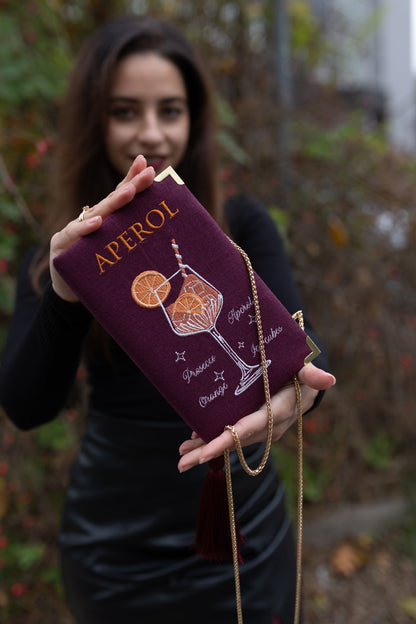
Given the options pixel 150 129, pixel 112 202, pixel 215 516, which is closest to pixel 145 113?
pixel 150 129

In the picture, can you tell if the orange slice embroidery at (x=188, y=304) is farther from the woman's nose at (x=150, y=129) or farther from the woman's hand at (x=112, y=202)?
the woman's nose at (x=150, y=129)

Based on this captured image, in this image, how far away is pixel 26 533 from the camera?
209cm

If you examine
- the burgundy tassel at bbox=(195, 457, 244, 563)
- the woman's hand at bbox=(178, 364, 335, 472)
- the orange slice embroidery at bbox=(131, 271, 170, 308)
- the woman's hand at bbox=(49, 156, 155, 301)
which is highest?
the woman's hand at bbox=(49, 156, 155, 301)

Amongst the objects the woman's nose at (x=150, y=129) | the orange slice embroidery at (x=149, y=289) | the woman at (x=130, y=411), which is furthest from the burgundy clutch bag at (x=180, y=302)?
the woman's nose at (x=150, y=129)

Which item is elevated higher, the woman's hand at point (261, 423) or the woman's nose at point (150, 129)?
the woman's nose at point (150, 129)

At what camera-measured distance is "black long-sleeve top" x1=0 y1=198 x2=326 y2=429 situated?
90 cm

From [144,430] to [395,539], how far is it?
2.34m

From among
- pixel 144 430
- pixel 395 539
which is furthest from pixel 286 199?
pixel 395 539

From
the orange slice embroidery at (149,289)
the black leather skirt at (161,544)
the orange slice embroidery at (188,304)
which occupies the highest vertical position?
the orange slice embroidery at (149,289)

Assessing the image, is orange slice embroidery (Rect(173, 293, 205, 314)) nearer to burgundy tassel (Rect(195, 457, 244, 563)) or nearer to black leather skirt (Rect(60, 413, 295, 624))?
burgundy tassel (Rect(195, 457, 244, 563))

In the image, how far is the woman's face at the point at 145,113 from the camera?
114cm

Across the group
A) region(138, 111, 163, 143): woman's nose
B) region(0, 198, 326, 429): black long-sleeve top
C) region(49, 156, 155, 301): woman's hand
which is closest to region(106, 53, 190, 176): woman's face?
region(138, 111, 163, 143): woman's nose

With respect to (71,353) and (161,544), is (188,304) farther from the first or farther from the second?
(161,544)

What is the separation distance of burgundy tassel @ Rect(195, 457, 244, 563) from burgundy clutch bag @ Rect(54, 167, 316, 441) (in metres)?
0.11
